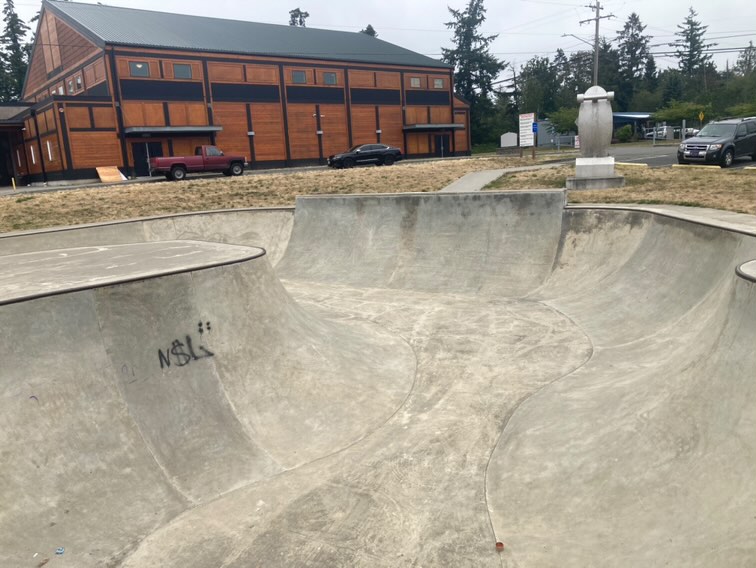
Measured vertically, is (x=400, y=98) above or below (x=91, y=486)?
above

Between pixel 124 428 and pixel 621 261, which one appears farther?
pixel 621 261

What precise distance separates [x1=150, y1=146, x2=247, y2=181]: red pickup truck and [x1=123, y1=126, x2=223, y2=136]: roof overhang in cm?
807

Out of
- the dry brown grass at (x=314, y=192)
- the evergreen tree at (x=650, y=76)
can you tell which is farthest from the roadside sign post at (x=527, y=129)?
the evergreen tree at (x=650, y=76)

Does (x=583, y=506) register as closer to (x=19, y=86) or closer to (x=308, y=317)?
(x=308, y=317)

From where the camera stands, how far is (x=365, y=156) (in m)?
30.8

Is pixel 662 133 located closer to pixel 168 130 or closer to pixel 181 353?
pixel 168 130

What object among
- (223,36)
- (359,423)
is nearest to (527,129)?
(223,36)

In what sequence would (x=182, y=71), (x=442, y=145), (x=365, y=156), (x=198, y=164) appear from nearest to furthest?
(x=198, y=164) < (x=365, y=156) < (x=182, y=71) < (x=442, y=145)

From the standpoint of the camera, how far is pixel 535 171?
20.6 m

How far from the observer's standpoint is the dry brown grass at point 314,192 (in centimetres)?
1409

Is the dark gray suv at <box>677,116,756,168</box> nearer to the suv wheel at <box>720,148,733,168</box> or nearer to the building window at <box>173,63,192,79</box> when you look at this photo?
the suv wheel at <box>720,148,733,168</box>

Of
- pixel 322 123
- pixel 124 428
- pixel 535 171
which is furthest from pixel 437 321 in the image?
pixel 322 123

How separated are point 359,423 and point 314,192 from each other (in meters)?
14.4

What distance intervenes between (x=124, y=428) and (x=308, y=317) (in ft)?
11.4
